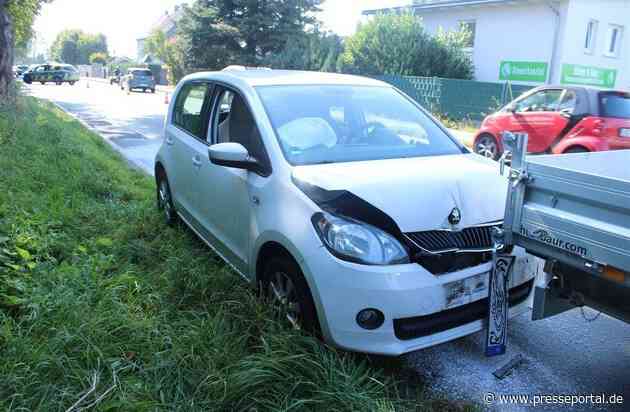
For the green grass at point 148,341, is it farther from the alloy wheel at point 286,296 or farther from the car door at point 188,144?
the car door at point 188,144

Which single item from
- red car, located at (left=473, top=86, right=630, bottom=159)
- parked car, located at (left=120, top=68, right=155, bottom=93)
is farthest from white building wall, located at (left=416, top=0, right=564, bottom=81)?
parked car, located at (left=120, top=68, right=155, bottom=93)

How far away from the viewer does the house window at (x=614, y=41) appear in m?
23.5

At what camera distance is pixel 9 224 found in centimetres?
448

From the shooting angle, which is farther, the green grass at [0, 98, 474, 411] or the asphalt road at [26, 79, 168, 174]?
the asphalt road at [26, 79, 168, 174]

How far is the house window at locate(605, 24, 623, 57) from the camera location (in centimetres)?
2348

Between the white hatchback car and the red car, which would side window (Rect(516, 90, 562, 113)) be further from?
the white hatchback car

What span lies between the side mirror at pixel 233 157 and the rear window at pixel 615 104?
7384mm

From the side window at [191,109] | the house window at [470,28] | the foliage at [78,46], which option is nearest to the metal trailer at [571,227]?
the side window at [191,109]

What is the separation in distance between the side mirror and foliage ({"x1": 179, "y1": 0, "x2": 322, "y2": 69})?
28054 millimetres

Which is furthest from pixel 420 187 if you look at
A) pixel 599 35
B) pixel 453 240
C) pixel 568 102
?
pixel 599 35

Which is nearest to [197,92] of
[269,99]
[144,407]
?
[269,99]

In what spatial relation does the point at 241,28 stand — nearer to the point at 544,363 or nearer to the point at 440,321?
the point at 544,363

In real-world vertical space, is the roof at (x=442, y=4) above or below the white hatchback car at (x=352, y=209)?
above

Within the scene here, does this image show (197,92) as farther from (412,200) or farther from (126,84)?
(126,84)
